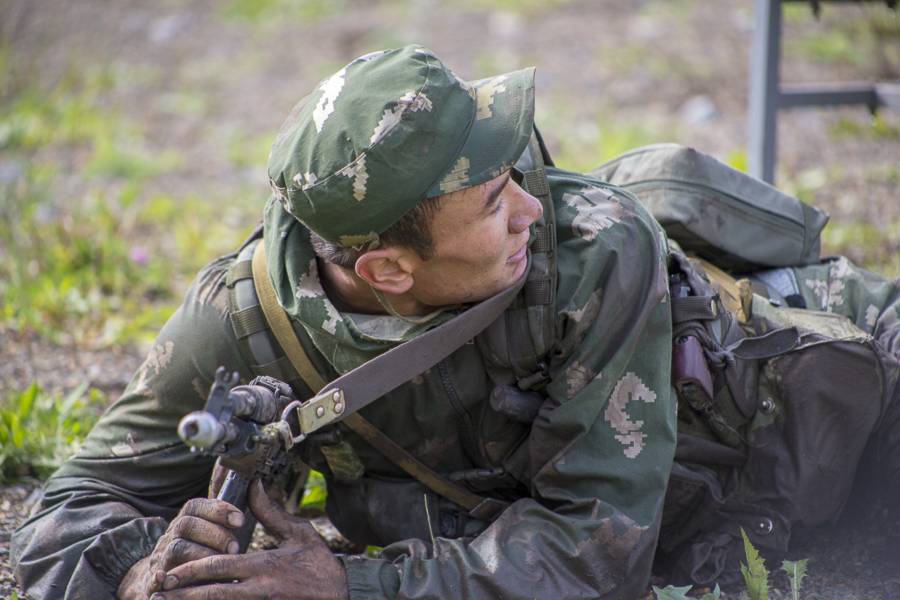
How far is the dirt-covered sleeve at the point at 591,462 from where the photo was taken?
2.42m

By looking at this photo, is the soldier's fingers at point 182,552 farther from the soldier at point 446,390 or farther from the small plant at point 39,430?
the small plant at point 39,430

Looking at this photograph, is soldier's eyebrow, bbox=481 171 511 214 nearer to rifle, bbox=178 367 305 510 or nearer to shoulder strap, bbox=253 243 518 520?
shoulder strap, bbox=253 243 518 520

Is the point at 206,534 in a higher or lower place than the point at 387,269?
lower

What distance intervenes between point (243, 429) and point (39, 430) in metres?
1.67

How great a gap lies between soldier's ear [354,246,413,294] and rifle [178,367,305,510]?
0.31 meters

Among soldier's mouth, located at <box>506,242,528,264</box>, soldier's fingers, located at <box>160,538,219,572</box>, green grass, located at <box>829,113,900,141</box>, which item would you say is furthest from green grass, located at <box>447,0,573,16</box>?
soldier's fingers, located at <box>160,538,219,572</box>

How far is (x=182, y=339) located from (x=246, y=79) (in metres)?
7.46

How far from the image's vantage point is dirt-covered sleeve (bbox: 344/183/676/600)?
7.93 feet

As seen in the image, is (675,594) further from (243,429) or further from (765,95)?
(765,95)

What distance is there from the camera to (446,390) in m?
2.64

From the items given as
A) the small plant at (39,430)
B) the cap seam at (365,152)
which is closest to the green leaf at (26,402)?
the small plant at (39,430)

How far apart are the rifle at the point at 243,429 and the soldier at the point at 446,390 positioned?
0.30 ft

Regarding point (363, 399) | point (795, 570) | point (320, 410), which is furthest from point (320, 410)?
point (795, 570)

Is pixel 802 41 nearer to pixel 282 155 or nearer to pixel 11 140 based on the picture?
pixel 11 140
